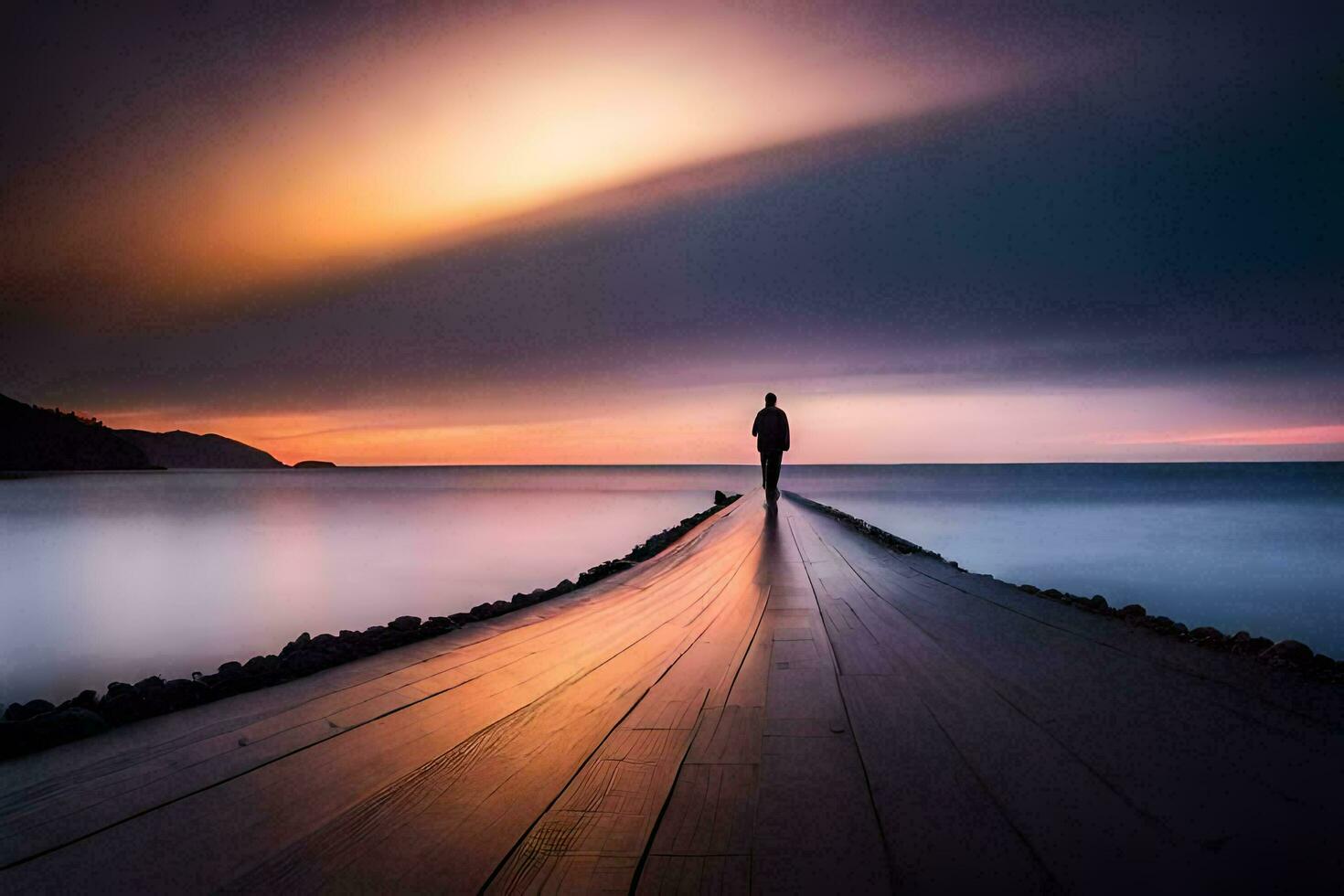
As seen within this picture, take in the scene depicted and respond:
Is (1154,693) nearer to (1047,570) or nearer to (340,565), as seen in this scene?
A: (1047,570)

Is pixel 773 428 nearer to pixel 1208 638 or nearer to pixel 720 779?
pixel 1208 638

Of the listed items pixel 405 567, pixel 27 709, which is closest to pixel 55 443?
pixel 405 567

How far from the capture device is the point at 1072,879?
116 cm

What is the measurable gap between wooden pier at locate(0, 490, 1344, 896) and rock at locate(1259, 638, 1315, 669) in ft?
0.56

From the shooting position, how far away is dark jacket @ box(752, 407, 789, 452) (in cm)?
1130

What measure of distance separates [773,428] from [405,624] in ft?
27.6

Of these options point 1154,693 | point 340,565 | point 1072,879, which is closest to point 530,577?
point 340,565

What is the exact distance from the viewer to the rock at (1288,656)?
103 inches

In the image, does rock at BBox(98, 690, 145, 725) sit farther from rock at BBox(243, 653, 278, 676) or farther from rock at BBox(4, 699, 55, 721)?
rock at BBox(4, 699, 55, 721)

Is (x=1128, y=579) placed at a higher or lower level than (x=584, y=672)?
lower

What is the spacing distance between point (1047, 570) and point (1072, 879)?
46.5 ft

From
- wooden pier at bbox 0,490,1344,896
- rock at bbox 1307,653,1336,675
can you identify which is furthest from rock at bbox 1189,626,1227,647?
wooden pier at bbox 0,490,1344,896

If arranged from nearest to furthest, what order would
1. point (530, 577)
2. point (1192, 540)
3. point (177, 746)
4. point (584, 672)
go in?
1. point (177, 746)
2. point (584, 672)
3. point (530, 577)
4. point (1192, 540)

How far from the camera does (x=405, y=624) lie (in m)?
3.75
